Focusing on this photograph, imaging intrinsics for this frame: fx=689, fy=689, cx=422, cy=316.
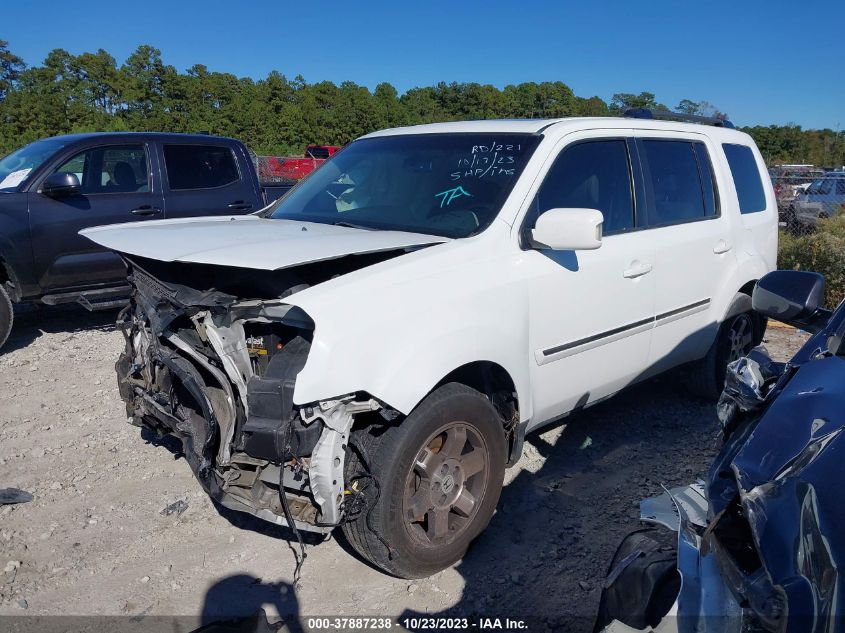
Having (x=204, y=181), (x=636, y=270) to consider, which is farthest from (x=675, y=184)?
(x=204, y=181)

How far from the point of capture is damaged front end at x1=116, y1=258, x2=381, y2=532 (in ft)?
8.61

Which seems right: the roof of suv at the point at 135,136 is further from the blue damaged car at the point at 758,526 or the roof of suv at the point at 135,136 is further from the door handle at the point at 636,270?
the blue damaged car at the point at 758,526

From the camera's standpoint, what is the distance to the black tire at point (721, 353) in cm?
492

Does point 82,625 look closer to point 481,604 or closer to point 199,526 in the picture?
point 199,526

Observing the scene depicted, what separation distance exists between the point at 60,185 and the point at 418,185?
14.1 feet

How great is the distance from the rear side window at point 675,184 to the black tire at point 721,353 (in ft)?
2.59

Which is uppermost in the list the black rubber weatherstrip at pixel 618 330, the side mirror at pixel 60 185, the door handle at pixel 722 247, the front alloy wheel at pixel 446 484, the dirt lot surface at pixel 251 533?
the side mirror at pixel 60 185

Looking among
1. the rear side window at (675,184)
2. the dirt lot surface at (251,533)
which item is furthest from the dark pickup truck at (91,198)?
the rear side window at (675,184)

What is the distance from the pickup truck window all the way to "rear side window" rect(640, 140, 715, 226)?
206 inches

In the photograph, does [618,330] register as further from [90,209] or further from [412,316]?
[90,209]

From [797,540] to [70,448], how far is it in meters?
4.33

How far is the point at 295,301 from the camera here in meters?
2.58

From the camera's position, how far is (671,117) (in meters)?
5.21

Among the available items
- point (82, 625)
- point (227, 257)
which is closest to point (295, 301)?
point (227, 257)
